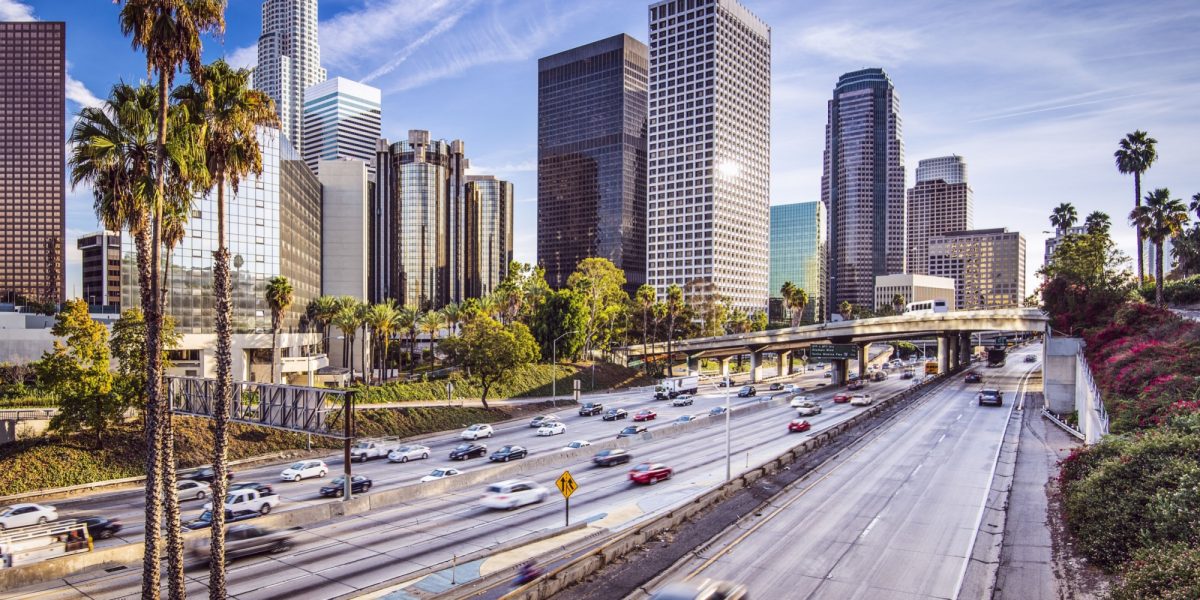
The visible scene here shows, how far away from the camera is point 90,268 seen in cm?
16025

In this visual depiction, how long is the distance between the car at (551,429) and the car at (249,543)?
106ft

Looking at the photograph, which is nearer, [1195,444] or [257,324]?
[1195,444]

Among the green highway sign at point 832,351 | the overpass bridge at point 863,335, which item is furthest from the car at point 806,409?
the green highway sign at point 832,351

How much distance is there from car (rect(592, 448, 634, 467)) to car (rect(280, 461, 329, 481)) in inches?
739

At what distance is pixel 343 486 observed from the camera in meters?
39.6

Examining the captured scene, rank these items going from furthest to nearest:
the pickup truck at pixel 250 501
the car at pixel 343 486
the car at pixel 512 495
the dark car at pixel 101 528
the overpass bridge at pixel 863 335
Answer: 1. the overpass bridge at pixel 863 335
2. the car at pixel 343 486
3. the car at pixel 512 495
4. the pickup truck at pixel 250 501
5. the dark car at pixel 101 528

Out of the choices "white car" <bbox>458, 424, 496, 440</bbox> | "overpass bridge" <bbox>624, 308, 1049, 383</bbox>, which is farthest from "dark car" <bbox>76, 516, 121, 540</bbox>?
"overpass bridge" <bbox>624, 308, 1049, 383</bbox>

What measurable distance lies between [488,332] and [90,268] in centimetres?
14008

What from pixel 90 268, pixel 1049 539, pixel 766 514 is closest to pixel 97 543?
pixel 766 514

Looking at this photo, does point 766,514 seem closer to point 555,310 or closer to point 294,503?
point 294,503

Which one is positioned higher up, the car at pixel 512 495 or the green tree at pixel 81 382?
the green tree at pixel 81 382

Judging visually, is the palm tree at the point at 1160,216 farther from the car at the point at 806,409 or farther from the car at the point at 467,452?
the car at the point at 467,452

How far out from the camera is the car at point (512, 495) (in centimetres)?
3550

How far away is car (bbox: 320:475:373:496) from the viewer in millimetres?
39594
